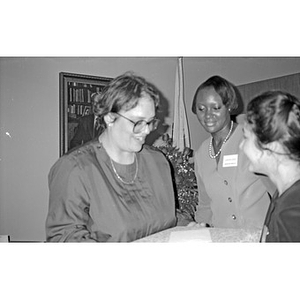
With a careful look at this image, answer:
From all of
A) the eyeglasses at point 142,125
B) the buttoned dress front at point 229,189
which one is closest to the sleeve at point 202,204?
the buttoned dress front at point 229,189

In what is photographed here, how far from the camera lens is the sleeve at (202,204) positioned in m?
1.65

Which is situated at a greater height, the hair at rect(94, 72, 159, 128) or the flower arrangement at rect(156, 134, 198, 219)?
the hair at rect(94, 72, 159, 128)

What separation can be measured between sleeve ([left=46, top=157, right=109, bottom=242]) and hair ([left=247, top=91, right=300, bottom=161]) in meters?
0.64

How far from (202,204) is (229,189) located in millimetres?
120

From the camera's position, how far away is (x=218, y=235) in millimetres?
1631

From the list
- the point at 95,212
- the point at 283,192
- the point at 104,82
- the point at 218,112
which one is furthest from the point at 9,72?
the point at 283,192

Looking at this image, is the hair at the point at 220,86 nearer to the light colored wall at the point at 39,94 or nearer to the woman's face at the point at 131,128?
the light colored wall at the point at 39,94

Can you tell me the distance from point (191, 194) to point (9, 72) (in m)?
0.84

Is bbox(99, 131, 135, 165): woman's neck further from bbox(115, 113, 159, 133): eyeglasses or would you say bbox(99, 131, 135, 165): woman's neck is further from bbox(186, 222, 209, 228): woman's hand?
bbox(186, 222, 209, 228): woman's hand

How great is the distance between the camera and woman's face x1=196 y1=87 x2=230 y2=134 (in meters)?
1.62

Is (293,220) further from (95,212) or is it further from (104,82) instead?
(104,82)

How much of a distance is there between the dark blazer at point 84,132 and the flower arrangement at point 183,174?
26 centimetres

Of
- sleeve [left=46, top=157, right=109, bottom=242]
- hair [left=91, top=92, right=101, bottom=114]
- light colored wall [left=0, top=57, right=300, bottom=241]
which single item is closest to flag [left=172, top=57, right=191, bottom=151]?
light colored wall [left=0, top=57, right=300, bottom=241]

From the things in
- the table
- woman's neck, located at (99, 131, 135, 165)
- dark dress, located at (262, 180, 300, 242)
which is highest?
woman's neck, located at (99, 131, 135, 165)
